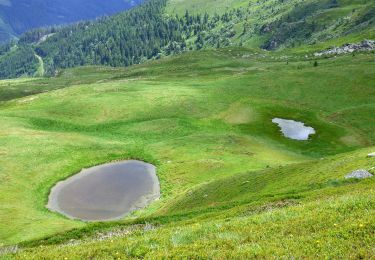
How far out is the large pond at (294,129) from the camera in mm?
91238

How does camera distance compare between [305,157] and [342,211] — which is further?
[305,157]

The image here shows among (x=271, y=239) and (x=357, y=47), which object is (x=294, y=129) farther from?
(x=357, y=47)

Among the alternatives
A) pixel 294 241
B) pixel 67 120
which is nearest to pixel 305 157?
pixel 67 120

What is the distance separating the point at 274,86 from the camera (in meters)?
124

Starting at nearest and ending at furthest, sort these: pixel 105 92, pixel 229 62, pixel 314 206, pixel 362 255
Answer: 1. pixel 362 255
2. pixel 314 206
3. pixel 105 92
4. pixel 229 62

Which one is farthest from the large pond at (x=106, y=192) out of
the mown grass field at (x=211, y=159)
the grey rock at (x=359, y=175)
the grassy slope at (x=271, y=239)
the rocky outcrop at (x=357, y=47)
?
the rocky outcrop at (x=357, y=47)

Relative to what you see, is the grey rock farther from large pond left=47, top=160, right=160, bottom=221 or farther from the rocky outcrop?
the rocky outcrop

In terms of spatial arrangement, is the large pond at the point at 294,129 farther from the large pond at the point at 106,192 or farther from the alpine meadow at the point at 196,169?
the large pond at the point at 106,192

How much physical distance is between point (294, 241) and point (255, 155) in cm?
6003

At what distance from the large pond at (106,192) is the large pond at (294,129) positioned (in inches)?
1399

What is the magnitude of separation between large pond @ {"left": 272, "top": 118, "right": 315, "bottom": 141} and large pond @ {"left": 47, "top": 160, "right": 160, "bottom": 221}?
35547 mm

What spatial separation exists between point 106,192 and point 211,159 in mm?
20929

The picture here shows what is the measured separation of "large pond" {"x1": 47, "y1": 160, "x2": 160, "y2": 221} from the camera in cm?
5594

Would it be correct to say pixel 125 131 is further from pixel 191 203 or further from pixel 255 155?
pixel 191 203
